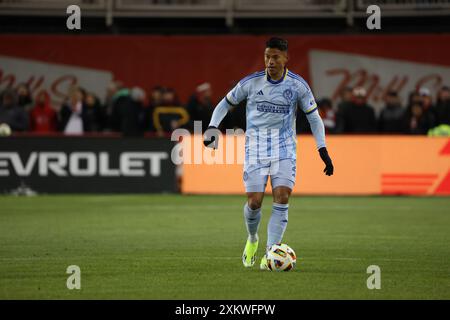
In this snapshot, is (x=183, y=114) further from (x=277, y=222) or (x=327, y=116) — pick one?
(x=277, y=222)

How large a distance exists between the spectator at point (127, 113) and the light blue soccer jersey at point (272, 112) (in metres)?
12.8

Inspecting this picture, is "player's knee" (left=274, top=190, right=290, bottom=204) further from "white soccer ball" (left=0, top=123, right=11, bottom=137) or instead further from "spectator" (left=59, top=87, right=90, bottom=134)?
"spectator" (left=59, top=87, right=90, bottom=134)

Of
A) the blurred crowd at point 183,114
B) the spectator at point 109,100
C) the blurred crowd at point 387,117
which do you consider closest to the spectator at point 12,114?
the blurred crowd at point 183,114

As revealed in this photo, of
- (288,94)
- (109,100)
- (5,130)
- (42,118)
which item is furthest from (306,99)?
(109,100)

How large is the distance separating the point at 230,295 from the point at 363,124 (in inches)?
617

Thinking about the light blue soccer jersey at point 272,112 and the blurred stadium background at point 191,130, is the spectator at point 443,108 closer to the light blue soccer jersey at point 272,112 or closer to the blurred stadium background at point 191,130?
the blurred stadium background at point 191,130

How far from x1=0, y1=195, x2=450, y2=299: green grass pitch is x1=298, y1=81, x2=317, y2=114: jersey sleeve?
5.58 feet

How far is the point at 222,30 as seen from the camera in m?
30.0

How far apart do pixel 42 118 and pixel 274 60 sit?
1538 centimetres

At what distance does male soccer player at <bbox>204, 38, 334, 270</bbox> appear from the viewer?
36.2 feet

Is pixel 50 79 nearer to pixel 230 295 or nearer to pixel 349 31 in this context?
pixel 349 31

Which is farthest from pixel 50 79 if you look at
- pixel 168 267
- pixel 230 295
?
pixel 230 295
